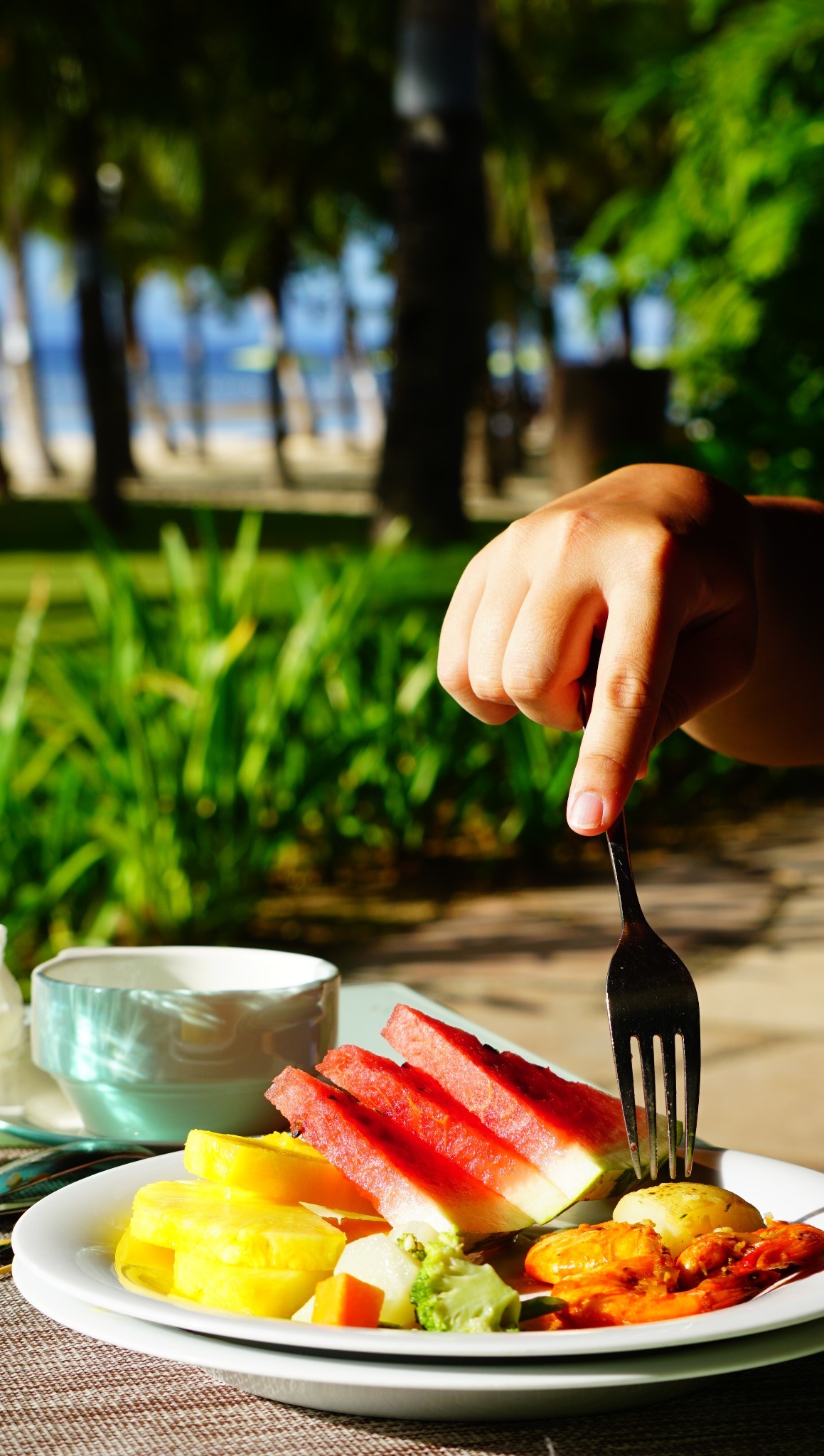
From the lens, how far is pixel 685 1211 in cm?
80

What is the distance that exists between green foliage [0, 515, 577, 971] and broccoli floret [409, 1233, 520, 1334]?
2.93m

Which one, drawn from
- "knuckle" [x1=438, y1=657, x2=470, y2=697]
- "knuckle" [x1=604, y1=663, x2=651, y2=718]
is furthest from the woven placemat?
"knuckle" [x1=438, y1=657, x2=470, y2=697]

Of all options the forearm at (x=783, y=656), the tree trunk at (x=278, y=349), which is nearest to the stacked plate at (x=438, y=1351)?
the forearm at (x=783, y=656)

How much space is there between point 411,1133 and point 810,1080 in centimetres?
255

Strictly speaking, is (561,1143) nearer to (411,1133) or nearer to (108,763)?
(411,1133)

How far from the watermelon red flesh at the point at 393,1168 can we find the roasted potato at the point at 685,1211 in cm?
7

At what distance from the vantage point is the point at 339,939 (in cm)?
427

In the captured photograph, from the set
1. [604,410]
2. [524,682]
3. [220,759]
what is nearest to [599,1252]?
[524,682]

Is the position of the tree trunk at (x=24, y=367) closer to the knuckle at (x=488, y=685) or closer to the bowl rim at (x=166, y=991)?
the bowl rim at (x=166, y=991)

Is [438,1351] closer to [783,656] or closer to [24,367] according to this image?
[783,656]

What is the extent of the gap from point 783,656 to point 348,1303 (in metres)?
0.93

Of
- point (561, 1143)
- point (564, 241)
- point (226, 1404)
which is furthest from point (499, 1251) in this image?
point (564, 241)

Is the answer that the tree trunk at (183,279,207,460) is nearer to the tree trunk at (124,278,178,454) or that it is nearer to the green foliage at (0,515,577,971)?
the tree trunk at (124,278,178,454)

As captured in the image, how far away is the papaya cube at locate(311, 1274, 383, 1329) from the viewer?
0.69 meters
